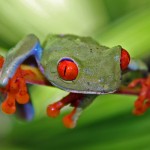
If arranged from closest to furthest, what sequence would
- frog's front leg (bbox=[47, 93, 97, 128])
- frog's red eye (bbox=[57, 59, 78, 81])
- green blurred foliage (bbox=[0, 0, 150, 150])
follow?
frog's red eye (bbox=[57, 59, 78, 81])
frog's front leg (bbox=[47, 93, 97, 128])
green blurred foliage (bbox=[0, 0, 150, 150])

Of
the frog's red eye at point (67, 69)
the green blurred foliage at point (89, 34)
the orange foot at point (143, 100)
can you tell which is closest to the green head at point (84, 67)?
the frog's red eye at point (67, 69)

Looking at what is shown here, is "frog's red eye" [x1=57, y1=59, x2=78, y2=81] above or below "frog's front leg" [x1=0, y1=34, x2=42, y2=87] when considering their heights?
below

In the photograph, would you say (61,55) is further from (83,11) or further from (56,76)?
(83,11)

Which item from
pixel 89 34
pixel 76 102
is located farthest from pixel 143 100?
pixel 89 34

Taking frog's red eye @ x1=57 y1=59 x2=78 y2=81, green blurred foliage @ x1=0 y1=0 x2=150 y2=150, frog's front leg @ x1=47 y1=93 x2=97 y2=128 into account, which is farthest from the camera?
green blurred foliage @ x1=0 y1=0 x2=150 y2=150

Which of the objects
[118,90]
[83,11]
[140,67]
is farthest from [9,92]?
[83,11]

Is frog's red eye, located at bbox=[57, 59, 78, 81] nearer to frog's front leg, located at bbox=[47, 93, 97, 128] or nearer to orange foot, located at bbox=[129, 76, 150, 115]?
frog's front leg, located at bbox=[47, 93, 97, 128]

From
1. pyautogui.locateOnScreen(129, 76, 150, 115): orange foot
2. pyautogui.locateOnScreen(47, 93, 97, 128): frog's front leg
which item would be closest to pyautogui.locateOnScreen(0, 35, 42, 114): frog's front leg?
pyautogui.locateOnScreen(47, 93, 97, 128): frog's front leg

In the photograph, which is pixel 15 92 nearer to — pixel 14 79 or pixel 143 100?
pixel 14 79

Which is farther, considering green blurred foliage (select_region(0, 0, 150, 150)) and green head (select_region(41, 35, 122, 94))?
green blurred foliage (select_region(0, 0, 150, 150))
